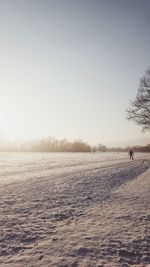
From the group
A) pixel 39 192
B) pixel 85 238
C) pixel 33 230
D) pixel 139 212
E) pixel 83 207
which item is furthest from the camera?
pixel 39 192

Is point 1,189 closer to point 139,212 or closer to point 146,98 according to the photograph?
point 139,212

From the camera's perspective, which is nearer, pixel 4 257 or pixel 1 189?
pixel 4 257

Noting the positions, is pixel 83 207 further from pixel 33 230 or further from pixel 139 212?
pixel 33 230

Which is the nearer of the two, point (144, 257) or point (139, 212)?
point (144, 257)

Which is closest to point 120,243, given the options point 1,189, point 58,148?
point 1,189

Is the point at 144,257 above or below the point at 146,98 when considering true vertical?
below

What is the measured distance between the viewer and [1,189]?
1518cm

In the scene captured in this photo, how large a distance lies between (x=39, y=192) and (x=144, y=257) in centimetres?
853

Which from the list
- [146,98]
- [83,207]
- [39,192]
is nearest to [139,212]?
[83,207]

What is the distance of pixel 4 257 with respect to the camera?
21.0 ft

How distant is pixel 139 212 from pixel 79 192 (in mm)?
4755

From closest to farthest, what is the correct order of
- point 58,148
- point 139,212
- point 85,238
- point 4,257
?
point 4,257 < point 85,238 < point 139,212 < point 58,148

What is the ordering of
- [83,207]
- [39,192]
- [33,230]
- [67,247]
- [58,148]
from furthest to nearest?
[58,148] < [39,192] < [83,207] < [33,230] < [67,247]

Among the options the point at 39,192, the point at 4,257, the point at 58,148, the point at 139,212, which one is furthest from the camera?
the point at 58,148
